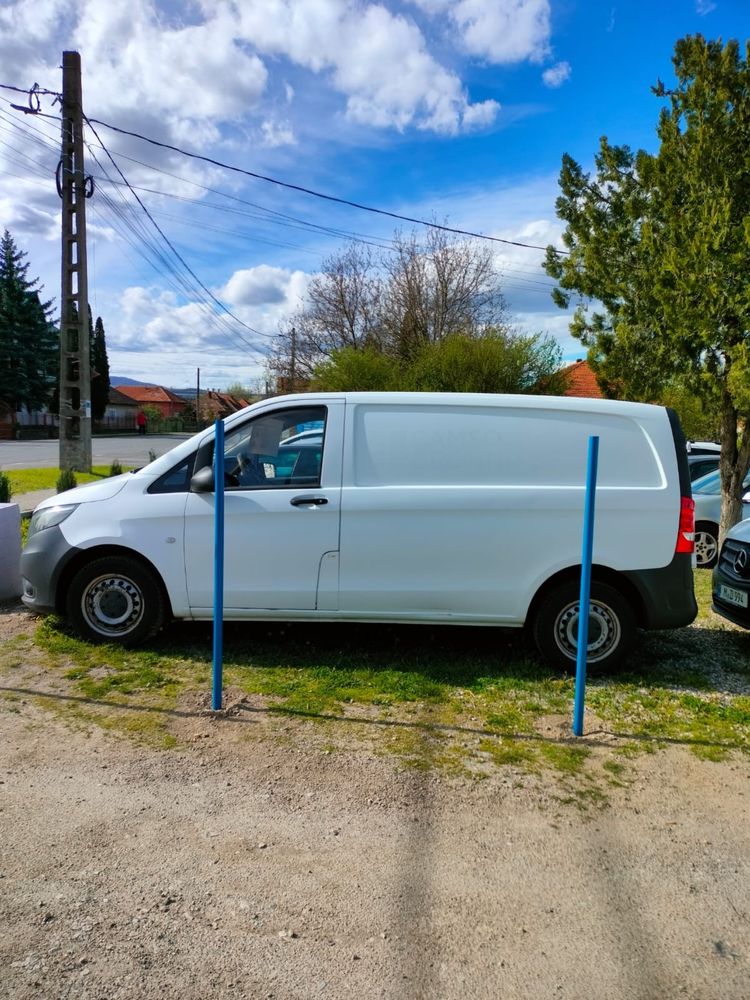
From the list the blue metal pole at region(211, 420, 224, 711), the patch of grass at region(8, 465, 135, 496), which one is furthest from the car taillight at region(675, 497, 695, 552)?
the patch of grass at region(8, 465, 135, 496)

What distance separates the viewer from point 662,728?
4.17 meters

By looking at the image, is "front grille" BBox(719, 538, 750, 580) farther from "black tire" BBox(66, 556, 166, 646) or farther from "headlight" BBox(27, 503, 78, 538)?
"headlight" BBox(27, 503, 78, 538)

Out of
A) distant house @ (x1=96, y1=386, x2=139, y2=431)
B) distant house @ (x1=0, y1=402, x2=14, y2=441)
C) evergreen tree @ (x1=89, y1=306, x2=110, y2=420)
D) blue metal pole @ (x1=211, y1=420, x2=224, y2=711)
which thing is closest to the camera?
blue metal pole @ (x1=211, y1=420, x2=224, y2=711)

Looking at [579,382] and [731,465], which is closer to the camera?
[731,465]

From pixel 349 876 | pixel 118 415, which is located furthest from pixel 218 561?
pixel 118 415

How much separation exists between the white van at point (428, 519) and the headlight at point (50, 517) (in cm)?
15

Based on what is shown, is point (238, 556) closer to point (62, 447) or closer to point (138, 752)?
point (138, 752)

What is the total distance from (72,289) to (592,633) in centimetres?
1511

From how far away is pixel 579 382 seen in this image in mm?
28953

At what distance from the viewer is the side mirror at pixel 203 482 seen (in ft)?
15.6

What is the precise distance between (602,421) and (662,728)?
202 cm

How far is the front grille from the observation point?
550 cm

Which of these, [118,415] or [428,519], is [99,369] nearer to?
[118,415]

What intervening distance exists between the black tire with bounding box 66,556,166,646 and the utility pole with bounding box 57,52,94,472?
1231cm
